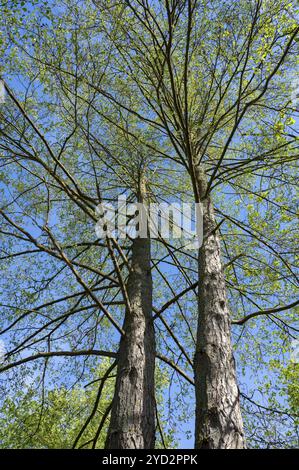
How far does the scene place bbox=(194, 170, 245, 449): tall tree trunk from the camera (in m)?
2.47

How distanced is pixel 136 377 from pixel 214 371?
2.03 feet

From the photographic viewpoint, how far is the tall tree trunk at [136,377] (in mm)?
2707

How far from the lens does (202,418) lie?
2557 millimetres

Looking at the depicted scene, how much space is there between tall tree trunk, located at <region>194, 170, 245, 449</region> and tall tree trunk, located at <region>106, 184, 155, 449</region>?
405mm

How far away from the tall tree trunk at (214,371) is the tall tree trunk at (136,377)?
41 cm

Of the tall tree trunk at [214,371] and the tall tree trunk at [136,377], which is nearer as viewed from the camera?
the tall tree trunk at [214,371]

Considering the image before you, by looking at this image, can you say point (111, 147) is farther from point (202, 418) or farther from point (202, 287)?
point (202, 418)

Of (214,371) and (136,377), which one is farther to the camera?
(136,377)

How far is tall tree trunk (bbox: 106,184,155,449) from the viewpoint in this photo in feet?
8.88

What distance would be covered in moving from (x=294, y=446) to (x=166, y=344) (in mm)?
2239

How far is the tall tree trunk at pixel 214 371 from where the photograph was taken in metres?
2.47

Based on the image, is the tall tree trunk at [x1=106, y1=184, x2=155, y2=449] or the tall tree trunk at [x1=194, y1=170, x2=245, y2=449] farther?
the tall tree trunk at [x1=106, y1=184, x2=155, y2=449]

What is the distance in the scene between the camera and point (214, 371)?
2809 millimetres
